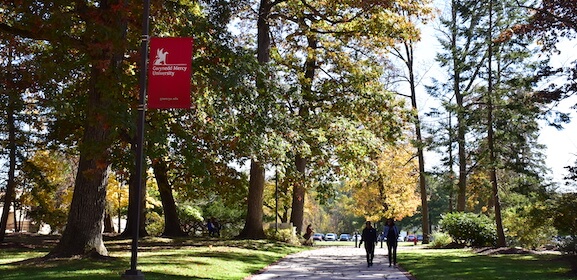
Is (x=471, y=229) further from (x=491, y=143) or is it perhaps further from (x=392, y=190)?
(x=392, y=190)

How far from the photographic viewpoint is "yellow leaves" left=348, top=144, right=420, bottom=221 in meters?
51.3

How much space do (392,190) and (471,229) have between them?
81.3 ft

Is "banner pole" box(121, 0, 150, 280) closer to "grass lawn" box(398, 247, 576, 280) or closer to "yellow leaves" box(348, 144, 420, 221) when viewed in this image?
"grass lawn" box(398, 247, 576, 280)

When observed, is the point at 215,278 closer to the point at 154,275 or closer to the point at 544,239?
the point at 154,275

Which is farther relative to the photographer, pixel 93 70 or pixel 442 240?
pixel 442 240

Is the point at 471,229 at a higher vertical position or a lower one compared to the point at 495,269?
higher

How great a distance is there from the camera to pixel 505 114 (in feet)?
86.6

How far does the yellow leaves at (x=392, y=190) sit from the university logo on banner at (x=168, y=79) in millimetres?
39481

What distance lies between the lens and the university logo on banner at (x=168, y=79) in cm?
1105

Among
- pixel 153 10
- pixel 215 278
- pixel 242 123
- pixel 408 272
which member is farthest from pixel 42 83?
pixel 408 272

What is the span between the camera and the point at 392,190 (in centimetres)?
5562

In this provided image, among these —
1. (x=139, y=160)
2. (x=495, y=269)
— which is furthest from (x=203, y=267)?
(x=495, y=269)

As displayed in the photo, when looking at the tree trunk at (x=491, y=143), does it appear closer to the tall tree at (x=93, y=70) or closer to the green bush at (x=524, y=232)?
the green bush at (x=524, y=232)

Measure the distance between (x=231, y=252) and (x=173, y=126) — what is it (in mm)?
7072
